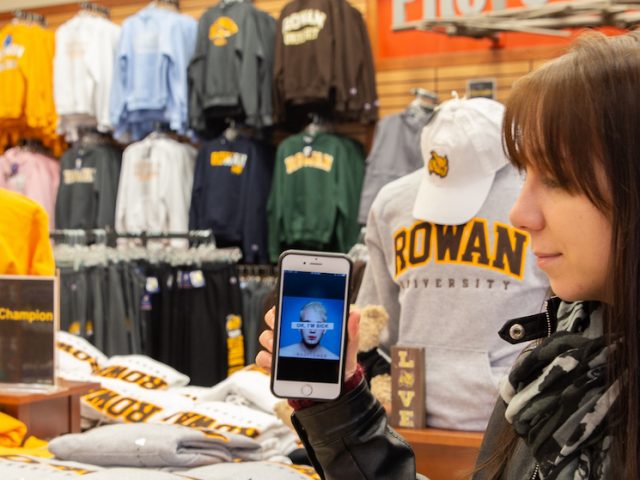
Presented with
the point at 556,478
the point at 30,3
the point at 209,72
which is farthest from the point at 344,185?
the point at 556,478

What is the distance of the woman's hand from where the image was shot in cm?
108

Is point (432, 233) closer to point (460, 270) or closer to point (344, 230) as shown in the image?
point (460, 270)

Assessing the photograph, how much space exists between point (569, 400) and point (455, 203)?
127 cm

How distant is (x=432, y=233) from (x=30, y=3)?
554 cm

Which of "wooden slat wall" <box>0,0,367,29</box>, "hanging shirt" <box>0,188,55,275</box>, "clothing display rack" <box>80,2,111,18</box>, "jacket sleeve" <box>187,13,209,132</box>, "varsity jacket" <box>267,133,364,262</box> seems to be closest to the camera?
"hanging shirt" <box>0,188,55,275</box>

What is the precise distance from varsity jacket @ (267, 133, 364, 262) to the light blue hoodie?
35.2 inches

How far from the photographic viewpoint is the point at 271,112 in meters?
5.11

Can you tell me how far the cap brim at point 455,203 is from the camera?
206 centimetres

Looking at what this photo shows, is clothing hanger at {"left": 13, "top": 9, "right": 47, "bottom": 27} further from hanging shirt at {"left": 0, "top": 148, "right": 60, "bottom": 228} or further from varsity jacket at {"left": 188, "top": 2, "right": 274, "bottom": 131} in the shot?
varsity jacket at {"left": 188, "top": 2, "right": 274, "bottom": 131}

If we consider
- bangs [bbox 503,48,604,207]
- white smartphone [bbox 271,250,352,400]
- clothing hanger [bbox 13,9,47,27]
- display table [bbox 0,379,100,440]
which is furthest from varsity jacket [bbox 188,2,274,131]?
bangs [bbox 503,48,604,207]

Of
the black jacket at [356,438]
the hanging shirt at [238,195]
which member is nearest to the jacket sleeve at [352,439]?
the black jacket at [356,438]

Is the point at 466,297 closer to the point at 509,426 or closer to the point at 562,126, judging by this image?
the point at 509,426

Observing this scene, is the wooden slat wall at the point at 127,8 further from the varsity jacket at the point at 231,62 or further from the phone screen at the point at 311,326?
the phone screen at the point at 311,326

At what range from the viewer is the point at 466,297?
204 centimetres
